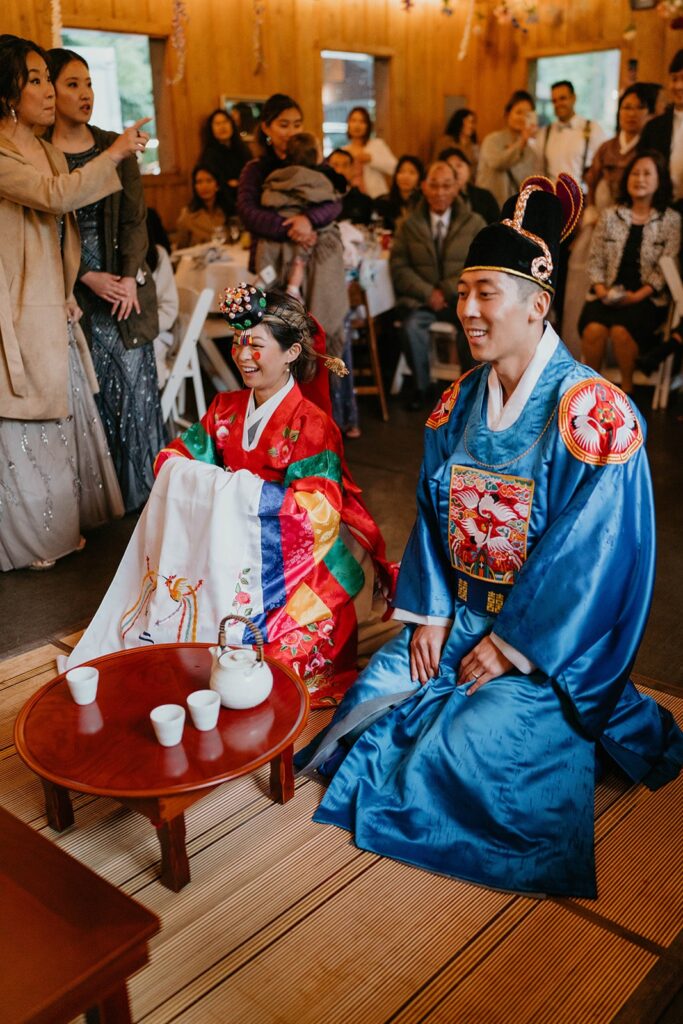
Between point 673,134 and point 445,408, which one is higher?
point 673,134

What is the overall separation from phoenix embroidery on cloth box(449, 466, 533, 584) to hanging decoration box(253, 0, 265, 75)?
20.1 feet

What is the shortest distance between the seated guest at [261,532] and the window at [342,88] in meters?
6.00

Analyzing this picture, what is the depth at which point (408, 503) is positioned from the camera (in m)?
3.84

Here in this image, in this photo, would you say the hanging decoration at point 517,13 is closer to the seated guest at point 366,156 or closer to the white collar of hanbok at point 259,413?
the seated guest at point 366,156

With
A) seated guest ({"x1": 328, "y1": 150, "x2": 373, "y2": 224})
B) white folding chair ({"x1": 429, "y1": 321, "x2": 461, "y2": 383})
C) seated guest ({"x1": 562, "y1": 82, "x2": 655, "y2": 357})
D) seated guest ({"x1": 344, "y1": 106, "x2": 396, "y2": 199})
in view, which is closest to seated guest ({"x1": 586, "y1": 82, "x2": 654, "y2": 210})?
seated guest ({"x1": 562, "y1": 82, "x2": 655, "y2": 357})

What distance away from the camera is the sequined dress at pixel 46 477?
326cm

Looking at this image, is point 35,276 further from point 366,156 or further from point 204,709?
point 366,156

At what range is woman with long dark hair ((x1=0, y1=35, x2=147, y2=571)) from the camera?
2975 millimetres

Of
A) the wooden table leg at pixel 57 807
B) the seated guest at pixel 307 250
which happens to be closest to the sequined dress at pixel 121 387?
the seated guest at pixel 307 250

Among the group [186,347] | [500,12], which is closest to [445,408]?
[186,347]

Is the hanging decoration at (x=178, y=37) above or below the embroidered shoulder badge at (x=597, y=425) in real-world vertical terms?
above

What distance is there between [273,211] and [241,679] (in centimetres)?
306

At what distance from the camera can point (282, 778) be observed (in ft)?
6.52

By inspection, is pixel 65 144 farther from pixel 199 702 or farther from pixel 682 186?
pixel 682 186
